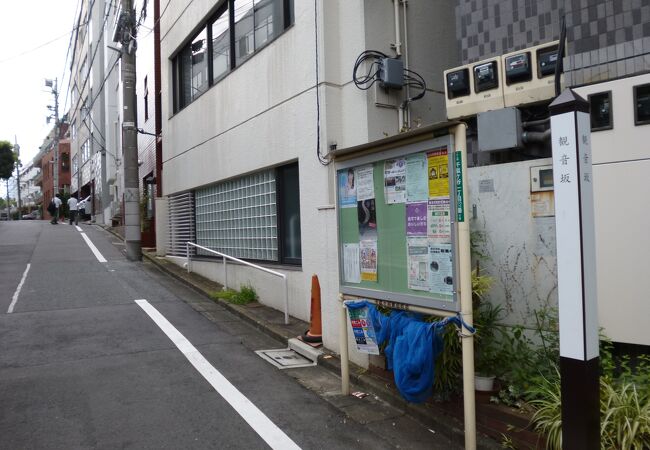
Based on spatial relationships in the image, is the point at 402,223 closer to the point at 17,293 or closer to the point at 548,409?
the point at 548,409

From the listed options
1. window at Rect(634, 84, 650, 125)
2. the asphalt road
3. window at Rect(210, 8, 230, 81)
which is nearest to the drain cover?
the asphalt road

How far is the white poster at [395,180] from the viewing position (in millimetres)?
4344

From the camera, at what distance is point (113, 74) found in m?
31.0

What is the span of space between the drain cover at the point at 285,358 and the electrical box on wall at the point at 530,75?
12.2 feet

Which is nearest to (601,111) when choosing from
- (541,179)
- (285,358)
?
(541,179)

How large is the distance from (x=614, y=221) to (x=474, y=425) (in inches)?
77.4

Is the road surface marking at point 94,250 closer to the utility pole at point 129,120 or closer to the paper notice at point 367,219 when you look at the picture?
the utility pole at point 129,120

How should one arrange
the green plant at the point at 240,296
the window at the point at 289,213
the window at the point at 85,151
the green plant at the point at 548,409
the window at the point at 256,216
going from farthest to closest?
the window at the point at 85,151 → the green plant at the point at 240,296 → the window at the point at 256,216 → the window at the point at 289,213 → the green plant at the point at 548,409

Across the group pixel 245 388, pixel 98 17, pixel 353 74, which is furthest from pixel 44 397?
pixel 98 17

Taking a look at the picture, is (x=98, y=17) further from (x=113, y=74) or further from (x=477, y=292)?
(x=477, y=292)

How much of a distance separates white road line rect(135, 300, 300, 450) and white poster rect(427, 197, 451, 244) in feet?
6.39

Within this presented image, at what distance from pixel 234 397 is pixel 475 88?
3979 millimetres

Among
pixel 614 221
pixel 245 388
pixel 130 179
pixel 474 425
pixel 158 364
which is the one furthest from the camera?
pixel 130 179

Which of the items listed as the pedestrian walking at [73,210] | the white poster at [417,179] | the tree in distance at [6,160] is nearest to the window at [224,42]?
the white poster at [417,179]
